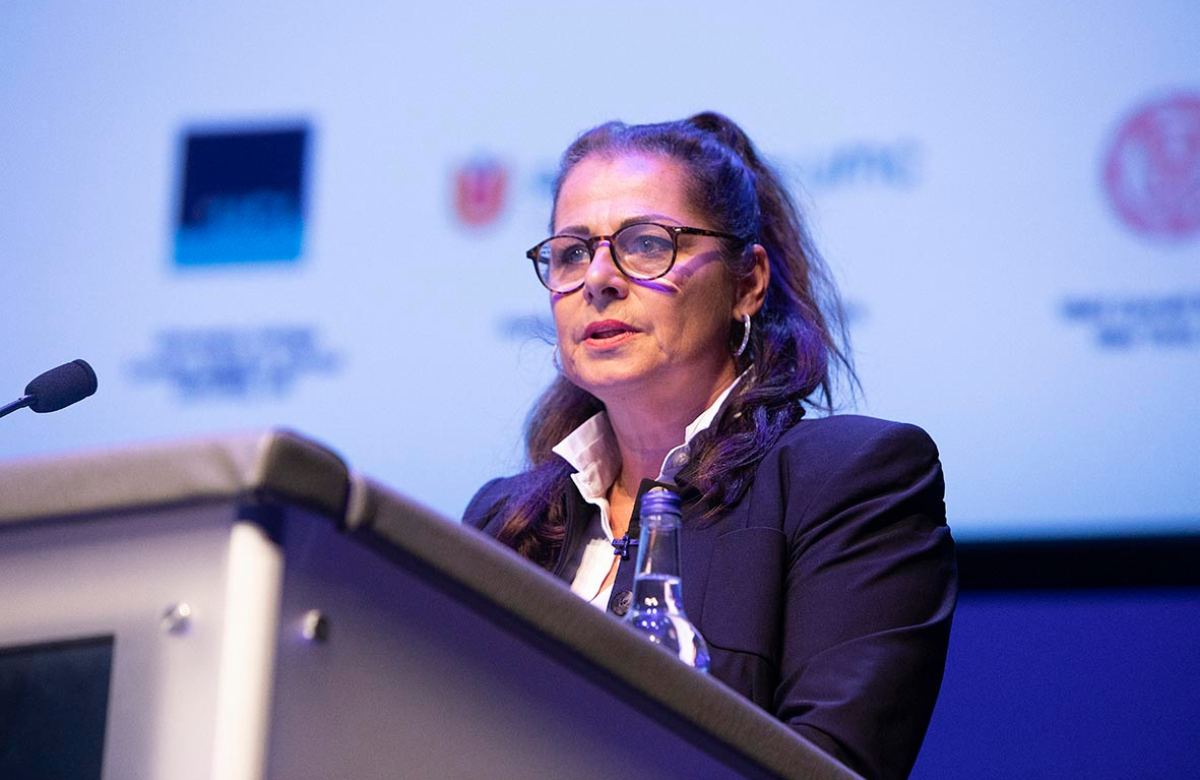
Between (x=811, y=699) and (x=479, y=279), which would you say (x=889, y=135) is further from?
(x=811, y=699)

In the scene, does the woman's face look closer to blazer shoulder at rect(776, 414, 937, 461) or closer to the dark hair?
the dark hair

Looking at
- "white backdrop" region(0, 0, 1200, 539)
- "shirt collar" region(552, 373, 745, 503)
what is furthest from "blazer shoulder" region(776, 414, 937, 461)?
"white backdrop" region(0, 0, 1200, 539)

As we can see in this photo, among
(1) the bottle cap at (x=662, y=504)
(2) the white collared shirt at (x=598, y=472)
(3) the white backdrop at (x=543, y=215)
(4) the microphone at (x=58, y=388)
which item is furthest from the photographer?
(3) the white backdrop at (x=543, y=215)

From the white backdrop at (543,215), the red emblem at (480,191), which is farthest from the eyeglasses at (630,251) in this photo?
the red emblem at (480,191)

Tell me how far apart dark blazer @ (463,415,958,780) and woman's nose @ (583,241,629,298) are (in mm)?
274

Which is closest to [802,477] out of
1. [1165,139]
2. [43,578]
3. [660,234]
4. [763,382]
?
[763,382]

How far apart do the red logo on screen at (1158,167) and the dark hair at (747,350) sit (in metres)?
0.66

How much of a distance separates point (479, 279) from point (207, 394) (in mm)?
532

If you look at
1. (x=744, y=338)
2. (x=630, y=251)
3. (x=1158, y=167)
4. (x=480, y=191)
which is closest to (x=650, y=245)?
(x=630, y=251)

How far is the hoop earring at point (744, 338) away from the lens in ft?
5.64

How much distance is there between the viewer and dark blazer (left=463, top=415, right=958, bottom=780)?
1.12 meters

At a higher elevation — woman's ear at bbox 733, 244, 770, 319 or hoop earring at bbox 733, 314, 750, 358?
woman's ear at bbox 733, 244, 770, 319

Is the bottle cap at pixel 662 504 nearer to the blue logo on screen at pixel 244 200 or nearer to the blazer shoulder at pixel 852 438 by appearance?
the blazer shoulder at pixel 852 438

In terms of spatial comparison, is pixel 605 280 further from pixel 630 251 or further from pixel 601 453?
pixel 601 453
